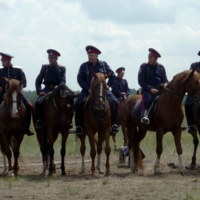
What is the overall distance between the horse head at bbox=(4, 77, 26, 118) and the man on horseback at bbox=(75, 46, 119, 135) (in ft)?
4.92

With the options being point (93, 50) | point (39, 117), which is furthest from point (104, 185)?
point (93, 50)

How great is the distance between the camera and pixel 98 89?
13.4 m

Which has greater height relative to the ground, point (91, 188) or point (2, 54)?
point (2, 54)

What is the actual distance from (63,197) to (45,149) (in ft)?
14.8

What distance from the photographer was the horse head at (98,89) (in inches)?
528

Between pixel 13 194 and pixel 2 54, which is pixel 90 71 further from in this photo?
pixel 13 194

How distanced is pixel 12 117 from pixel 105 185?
125 inches

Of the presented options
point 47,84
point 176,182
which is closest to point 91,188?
point 176,182

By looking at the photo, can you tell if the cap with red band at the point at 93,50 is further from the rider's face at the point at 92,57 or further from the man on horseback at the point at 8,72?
the man on horseback at the point at 8,72

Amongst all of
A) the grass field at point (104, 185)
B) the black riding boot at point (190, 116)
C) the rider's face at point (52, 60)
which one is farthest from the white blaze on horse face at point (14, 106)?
the black riding boot at point (190, 116)

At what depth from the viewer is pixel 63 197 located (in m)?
10.7

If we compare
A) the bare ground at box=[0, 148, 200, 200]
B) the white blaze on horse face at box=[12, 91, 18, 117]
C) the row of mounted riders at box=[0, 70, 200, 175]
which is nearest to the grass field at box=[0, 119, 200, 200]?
the bare ground at box=[0, 148, 200, 200]

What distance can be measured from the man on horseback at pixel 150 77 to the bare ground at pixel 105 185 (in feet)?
6.04

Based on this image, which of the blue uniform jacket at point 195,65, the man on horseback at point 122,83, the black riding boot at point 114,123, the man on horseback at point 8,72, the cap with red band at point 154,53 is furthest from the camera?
the man on horseback at point 122,83
